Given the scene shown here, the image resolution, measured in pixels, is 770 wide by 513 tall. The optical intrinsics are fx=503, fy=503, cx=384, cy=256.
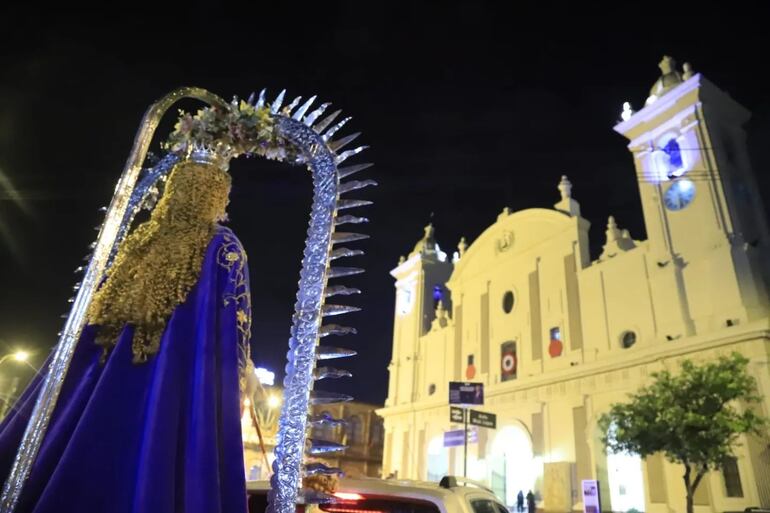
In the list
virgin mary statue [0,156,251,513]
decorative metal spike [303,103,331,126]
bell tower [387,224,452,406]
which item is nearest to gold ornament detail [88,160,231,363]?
virgin mary statue [0,156,251,513]

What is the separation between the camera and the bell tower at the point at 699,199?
1495 centimetres

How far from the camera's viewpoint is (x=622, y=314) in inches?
711

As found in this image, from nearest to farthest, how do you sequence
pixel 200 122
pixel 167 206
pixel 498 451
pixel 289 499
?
1. pixel 289 499
2. pixel 167 206
3. pixel 200 122
4. pixel 498 451

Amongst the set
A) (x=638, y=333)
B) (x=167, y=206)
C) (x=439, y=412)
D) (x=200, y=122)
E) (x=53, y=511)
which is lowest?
(x=53, y=511)

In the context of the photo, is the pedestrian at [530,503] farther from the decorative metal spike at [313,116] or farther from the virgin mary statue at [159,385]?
the decorative metal spike at [313,116]

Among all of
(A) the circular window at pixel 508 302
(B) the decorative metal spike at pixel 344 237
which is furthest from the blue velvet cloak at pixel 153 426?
(A) the circular window at pixel 508 302

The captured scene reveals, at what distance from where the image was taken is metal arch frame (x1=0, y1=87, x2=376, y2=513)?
1.72m

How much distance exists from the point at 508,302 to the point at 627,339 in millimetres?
6559

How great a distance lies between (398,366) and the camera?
29.9 m

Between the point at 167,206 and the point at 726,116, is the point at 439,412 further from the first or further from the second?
the point at 167,206

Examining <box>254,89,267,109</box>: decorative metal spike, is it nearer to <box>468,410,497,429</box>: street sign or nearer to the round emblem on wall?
<box>468,410,497,429</box>: street sign

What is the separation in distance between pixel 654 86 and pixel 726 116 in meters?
2.65

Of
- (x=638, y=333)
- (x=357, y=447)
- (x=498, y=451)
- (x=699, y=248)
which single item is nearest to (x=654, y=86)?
(x=699, y=248)

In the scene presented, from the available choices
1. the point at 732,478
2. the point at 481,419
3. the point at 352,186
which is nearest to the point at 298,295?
the point at 352,186
